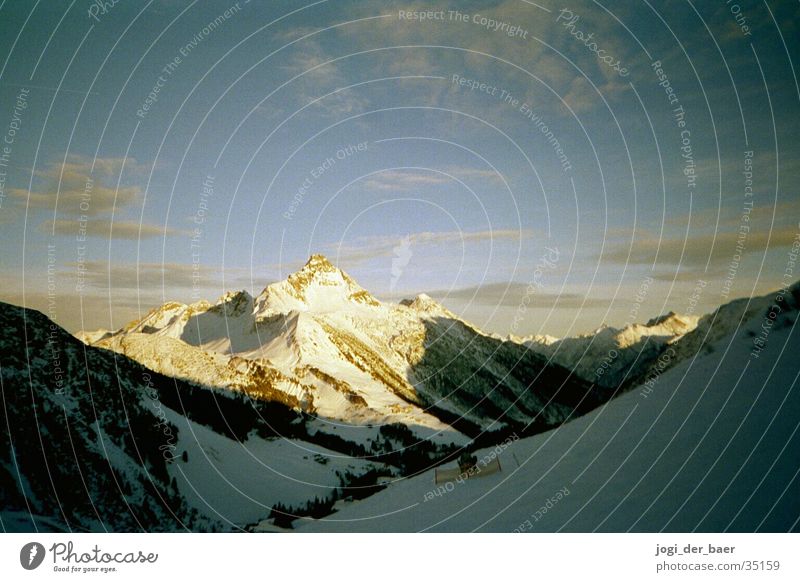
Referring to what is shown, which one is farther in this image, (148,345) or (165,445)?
(148,345)

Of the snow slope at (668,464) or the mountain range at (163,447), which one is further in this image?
the mountain range at (163,447)

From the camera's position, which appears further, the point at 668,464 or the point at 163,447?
the point at 163,447

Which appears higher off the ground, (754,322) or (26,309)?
(26,309)

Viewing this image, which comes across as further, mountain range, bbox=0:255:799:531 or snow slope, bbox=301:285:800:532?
mountain range, bbox=0:255:799:531

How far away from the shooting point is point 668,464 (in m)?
20.6

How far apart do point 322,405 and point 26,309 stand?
12015cm

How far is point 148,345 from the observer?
119 metres

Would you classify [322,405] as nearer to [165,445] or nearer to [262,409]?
[262,409]

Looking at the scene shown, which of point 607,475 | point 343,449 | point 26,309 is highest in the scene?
point 26,309

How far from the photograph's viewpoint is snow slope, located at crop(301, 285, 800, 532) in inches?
725

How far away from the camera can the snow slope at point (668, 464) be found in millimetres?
18406

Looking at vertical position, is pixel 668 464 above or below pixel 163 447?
above
